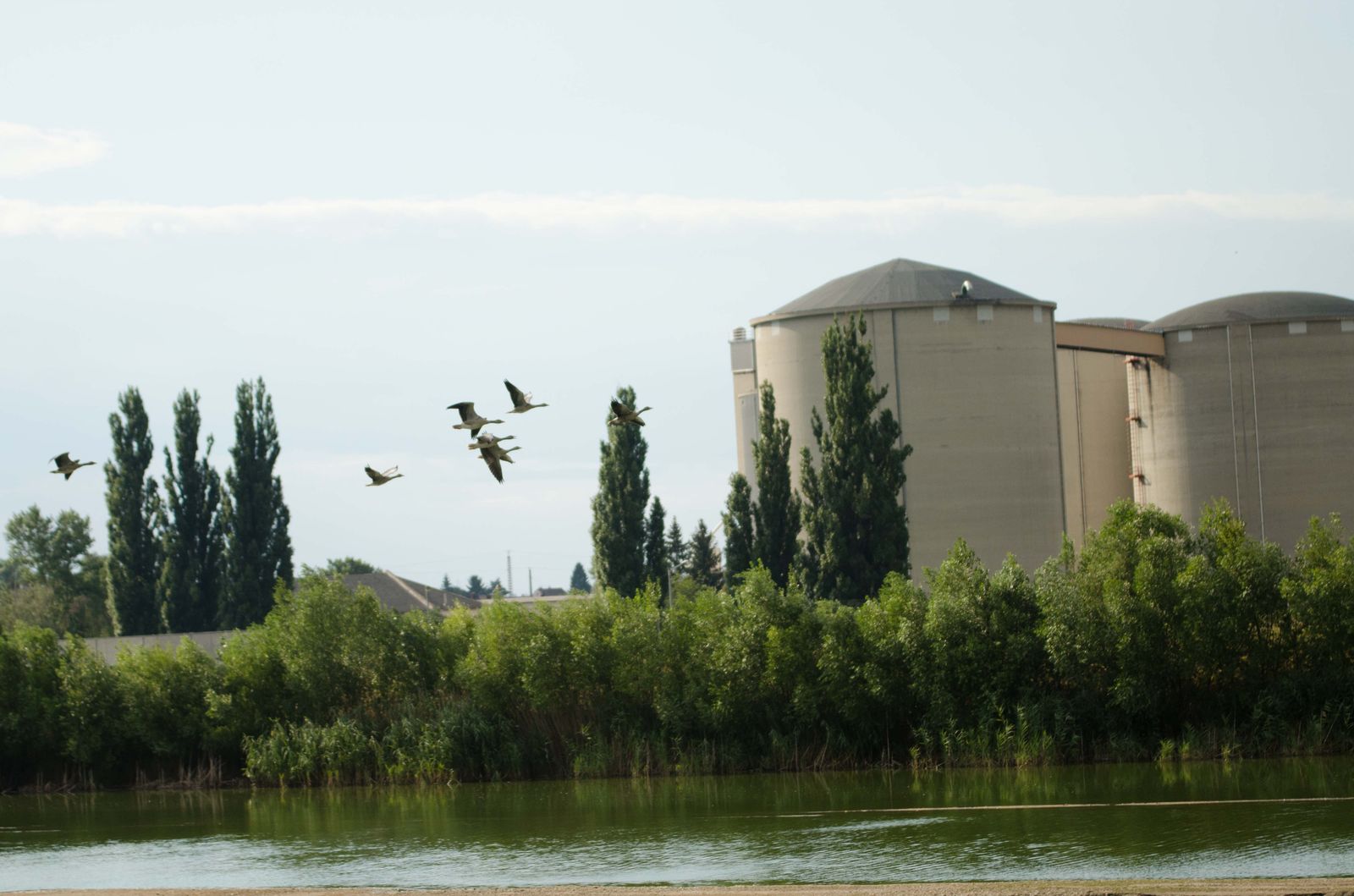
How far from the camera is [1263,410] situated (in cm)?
5419

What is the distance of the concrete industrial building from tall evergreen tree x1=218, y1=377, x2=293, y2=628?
55.9 ft

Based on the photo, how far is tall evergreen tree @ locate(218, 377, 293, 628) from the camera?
194ft

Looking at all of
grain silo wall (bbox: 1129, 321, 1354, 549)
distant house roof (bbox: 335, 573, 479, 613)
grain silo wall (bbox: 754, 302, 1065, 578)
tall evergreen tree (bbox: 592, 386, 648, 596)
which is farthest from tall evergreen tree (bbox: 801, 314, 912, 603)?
distant house roof (bbox: 335, 573, 479, 613)

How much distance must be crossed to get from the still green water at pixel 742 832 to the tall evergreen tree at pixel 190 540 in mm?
20790

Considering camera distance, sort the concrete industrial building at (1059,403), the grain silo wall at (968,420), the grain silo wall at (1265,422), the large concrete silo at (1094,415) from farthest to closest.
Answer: the large concrete silo at (1094,415)
the grain silo wall at (1265,422)
the concrete industrial building at (1059,403)
the grain silo wall at (968,420)

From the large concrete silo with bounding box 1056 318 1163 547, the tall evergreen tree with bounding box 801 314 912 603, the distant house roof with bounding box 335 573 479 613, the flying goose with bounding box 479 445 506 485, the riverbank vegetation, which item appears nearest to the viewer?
the flying goose with bounding box 479 445 506 485

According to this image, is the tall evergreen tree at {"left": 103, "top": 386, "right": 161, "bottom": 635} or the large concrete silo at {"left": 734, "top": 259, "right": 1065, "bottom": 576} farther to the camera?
the tall evergreen tree at {"left": 103, "top": 386, "right": 161, "bottom": 635}

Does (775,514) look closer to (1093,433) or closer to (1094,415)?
(1093,433)

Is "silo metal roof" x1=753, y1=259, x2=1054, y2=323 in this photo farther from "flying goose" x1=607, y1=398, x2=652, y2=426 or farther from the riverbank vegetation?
"flying goose" x1=607, y1=398, x2=652, y2=426

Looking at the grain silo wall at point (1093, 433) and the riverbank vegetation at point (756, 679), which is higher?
the grain silo wall at point (1093, 433)

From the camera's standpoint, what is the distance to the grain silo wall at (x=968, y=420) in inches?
1993

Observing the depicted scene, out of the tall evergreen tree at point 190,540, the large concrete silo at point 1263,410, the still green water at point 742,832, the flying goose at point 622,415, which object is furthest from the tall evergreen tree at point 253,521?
the flying goose at point 622,415

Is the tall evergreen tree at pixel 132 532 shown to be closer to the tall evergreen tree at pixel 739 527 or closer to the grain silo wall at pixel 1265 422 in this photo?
the tall evergreen tree at pixel 739 527

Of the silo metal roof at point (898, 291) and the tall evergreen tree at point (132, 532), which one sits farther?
the tall evergreen tree at point (132, 532)
